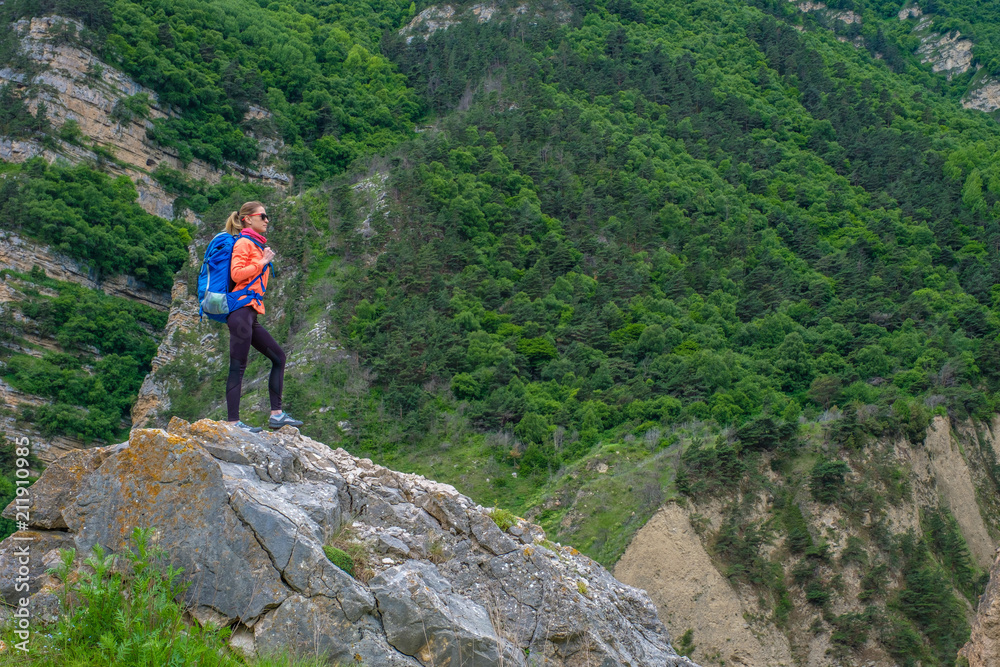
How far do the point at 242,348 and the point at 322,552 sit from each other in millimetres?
2071

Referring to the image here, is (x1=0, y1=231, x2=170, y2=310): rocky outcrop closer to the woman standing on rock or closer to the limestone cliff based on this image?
the limestone cliff

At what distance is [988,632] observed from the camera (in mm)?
11086

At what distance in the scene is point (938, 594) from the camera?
25141mm

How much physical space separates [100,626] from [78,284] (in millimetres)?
51525

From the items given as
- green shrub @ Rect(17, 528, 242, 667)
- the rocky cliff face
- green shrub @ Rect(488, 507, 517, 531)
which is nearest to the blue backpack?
green shrub @ Rect(17, 528, 242, 667)

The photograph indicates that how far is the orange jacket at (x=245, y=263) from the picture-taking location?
7.28 meters

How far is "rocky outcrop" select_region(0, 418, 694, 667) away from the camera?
6.06 metres

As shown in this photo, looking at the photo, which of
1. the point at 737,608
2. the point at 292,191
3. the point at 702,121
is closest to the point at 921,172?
the point at 702,121

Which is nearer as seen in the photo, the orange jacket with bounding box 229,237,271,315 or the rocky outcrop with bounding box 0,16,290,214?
the orange jacket with bounding box 229,237,271,315

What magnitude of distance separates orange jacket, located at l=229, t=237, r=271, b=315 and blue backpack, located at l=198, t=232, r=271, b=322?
0.14ft

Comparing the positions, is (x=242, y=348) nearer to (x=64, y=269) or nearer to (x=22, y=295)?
(x=22, y=295)

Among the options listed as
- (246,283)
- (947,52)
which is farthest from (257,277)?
(947,52)

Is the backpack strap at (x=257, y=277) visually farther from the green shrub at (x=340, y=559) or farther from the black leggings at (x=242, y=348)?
the green shrub at (x=340, y=559)

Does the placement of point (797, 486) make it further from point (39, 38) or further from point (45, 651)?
point (39, 38)
